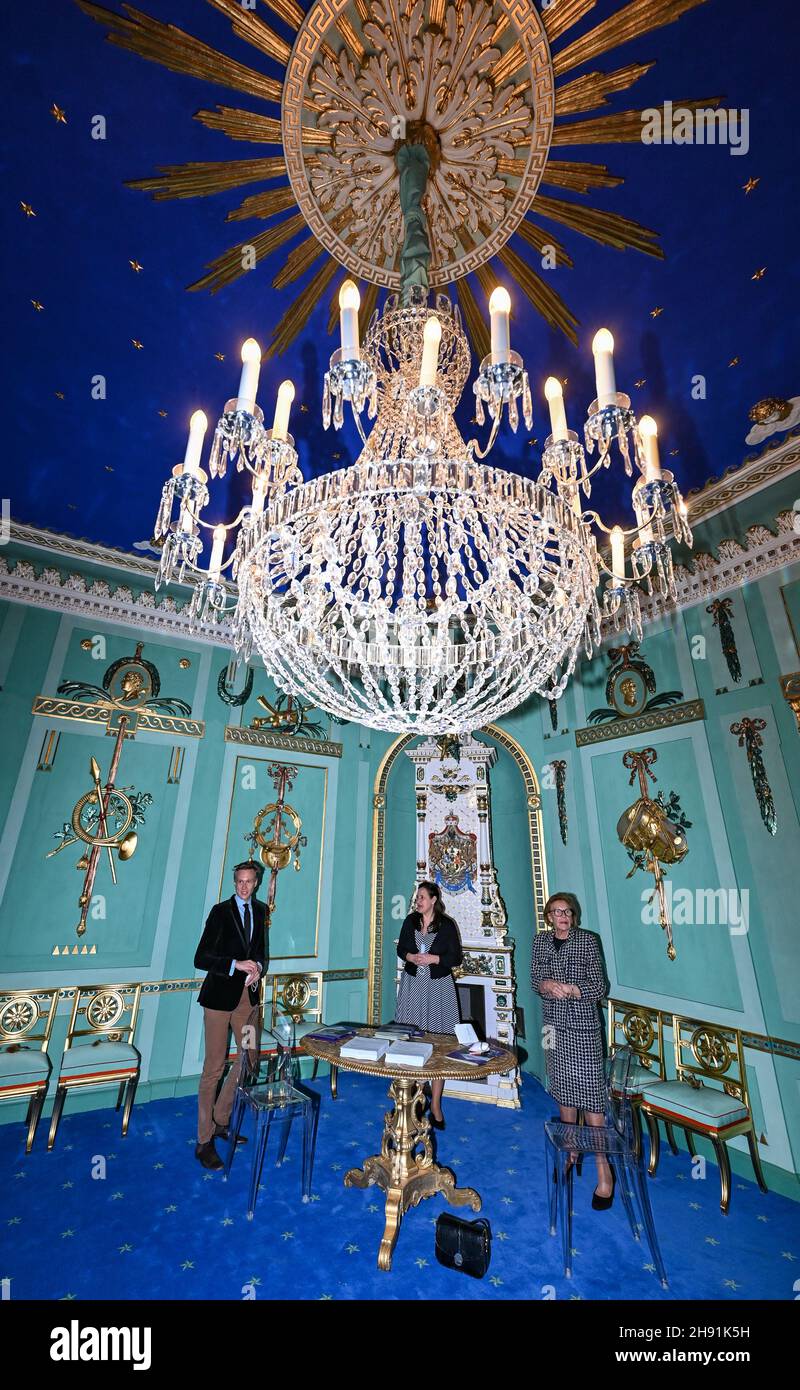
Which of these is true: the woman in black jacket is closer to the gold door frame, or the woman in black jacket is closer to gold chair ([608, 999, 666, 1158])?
gold chair ([608, 999, 666, 1158])

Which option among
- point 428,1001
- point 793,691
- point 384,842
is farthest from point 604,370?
point 384,842

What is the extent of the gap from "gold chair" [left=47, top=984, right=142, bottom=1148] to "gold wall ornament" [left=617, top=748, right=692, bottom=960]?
16.9ft

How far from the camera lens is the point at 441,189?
3.10 meters

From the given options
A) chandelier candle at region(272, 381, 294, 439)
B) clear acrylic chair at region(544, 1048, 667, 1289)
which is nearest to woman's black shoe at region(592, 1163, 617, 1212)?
clear acrylic chair at region(544, 1048, 667, 1289)

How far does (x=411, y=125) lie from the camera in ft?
9.33

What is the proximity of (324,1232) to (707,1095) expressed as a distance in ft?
9.99

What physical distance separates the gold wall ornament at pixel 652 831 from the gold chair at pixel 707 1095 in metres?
0.70

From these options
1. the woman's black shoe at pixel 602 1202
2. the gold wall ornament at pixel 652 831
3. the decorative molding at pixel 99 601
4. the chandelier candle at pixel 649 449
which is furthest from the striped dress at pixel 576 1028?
the decorative molding at pixel 99 601

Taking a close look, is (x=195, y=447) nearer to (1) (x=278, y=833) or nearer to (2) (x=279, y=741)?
(2) (x=279, y=741)

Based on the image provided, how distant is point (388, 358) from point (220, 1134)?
6.16 m

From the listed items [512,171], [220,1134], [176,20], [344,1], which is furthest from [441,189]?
[220,1134]

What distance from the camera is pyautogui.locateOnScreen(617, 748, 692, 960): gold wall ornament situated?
221 inches

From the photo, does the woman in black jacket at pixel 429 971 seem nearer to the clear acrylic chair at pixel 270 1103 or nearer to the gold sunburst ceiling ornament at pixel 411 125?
the clear acrylic chair at pixel 270 1103

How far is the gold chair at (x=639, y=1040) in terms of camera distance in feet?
16.2
